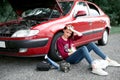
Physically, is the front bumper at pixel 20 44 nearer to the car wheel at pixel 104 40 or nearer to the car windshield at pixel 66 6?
the car windshield at pixel 66 6

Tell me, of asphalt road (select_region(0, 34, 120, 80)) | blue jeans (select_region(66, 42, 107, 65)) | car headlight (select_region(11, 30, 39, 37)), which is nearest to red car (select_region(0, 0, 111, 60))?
car headlight (select_region(11, 30, 39, 37))

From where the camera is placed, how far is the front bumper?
6234 millimetres

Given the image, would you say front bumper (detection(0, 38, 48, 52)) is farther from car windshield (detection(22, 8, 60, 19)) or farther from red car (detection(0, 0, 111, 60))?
car windshield (detection(22, 8, 60, 19))

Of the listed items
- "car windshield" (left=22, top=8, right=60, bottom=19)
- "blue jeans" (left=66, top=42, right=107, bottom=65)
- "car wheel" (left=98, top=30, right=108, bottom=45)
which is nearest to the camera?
"blue jeans" (left=66, top=42, right=107, bottom=65)

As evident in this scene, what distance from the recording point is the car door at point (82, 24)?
296 inches

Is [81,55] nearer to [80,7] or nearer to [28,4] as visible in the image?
[80,7]

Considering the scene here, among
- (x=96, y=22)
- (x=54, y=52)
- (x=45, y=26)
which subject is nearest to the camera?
(x=45, y=26)

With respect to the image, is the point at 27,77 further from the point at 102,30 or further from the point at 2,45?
the point at 102,30

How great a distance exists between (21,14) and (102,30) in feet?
8.54

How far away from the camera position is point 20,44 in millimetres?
6230

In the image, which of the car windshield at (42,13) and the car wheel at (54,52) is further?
the car windshield at (42,13)

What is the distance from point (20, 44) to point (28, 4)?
6.50 feet

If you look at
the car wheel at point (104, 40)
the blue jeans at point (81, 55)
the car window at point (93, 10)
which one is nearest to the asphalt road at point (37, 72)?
the blue jeans at point (81, 55)

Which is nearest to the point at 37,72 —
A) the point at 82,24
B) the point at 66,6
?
the point at 82,24
